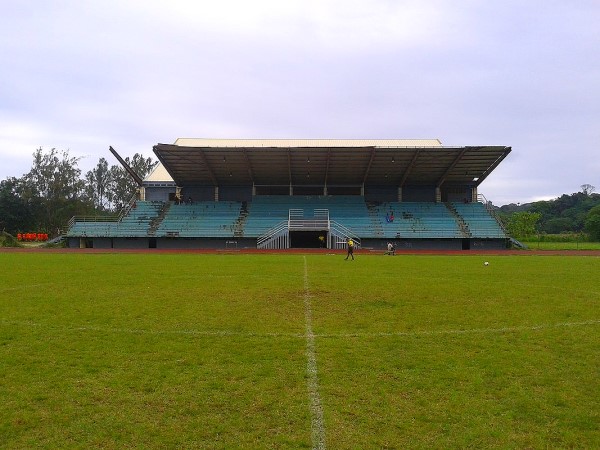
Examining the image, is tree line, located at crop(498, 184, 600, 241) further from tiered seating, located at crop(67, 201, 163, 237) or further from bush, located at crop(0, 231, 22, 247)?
bush, located at crop(0, 231, 22, 247)

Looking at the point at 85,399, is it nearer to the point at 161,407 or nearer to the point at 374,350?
the point at 161,407

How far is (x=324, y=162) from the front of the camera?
156ft

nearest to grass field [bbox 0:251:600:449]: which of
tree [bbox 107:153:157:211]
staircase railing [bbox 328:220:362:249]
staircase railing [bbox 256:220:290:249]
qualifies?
staircase railing [bbox 256:220:290:249]

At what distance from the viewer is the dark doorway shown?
4853cm

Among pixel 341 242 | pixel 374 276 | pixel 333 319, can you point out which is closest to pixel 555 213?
pixel 341 242

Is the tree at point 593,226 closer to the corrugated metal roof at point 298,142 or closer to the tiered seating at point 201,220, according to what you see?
the corrugated metal roof at point 298,142

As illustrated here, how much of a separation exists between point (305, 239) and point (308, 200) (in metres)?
5.24

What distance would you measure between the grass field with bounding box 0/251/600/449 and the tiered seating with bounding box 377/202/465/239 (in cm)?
3441

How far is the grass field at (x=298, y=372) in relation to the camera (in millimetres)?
4395

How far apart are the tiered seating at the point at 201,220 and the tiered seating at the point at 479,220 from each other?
24.9 metres

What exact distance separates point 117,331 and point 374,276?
11302 mm

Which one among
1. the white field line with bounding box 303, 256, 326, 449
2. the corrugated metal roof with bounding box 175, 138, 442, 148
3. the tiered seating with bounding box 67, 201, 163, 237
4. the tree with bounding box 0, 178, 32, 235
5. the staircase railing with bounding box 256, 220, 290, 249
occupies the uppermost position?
the corrugated metal roof with bounding box 175, 138, 442, 148

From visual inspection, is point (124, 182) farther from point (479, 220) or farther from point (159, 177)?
point (479, 220)

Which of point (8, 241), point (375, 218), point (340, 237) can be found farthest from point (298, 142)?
point (8, 241)
